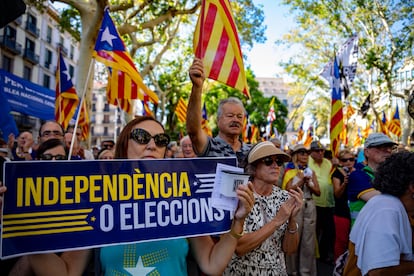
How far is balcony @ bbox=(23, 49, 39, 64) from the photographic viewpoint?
33431 millimetres

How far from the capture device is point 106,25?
5.18 metres

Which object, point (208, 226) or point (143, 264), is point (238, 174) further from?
point (143, 264)

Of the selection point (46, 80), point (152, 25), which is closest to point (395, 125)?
point (152, 25)

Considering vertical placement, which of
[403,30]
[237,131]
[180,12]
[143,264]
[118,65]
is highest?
[403,30]

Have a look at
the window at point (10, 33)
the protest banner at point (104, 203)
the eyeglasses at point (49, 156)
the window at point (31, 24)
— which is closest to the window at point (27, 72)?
the window at point (10, 33)

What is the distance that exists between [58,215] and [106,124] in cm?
8098

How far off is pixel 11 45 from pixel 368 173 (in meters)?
33.7

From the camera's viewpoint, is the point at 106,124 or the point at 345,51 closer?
the point at 345,51

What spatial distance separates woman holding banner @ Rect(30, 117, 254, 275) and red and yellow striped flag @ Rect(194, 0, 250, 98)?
1.45 metres

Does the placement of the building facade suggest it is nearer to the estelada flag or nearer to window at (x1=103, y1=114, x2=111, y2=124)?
the estelada flag

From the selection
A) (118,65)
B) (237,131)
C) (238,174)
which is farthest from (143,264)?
(118,65)

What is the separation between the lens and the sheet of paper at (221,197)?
74.3 inches

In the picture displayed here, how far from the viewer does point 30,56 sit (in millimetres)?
34250

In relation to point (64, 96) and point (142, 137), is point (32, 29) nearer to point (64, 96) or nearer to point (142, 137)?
point (64, 96)
